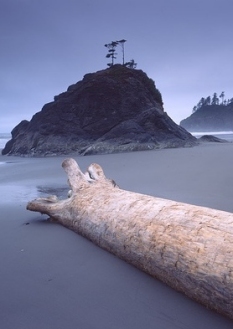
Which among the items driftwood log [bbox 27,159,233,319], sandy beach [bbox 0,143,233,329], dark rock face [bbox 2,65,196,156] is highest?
dark rock face [bbox 2,65,196,156]

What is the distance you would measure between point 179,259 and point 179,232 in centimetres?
18

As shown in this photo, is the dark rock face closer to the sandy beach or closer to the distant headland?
the sandy beach

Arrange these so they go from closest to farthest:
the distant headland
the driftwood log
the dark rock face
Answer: the driftwood log
the dark rock face
the distant headland

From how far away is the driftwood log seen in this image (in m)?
1.45

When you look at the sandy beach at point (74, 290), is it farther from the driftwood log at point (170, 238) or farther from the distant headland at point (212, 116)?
the distant headland at point (212, 116)

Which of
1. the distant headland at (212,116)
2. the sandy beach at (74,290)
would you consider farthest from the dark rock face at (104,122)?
the distant headland at (212,116)

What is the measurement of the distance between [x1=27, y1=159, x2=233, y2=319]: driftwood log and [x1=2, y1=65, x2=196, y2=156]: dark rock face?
38.4 ft

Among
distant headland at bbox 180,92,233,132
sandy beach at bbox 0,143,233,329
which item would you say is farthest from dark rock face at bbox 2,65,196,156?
distant headland at bbox 180,92,233,132

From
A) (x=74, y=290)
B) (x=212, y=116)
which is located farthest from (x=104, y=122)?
(x=212, y=116)

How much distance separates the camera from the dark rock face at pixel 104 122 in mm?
15859

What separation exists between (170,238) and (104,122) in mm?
17223

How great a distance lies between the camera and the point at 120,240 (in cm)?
213

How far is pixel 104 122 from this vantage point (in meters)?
18.6

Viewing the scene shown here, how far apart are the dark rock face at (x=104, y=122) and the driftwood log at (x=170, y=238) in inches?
461
